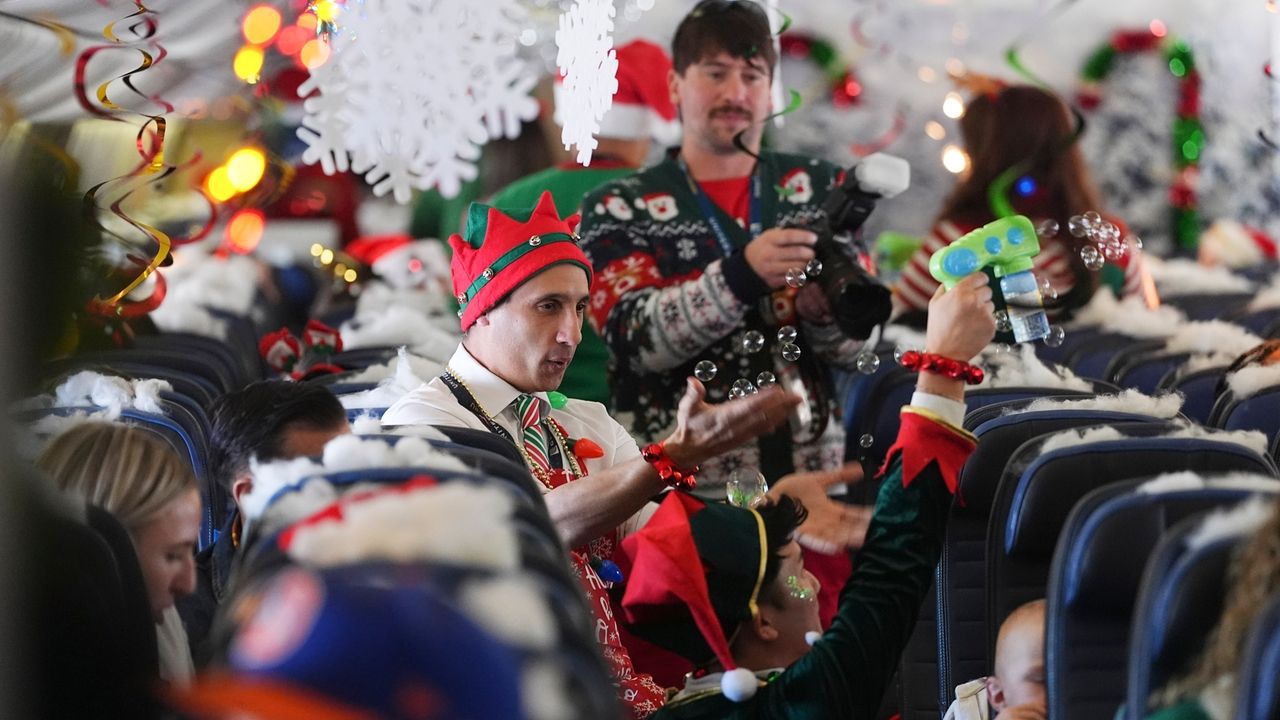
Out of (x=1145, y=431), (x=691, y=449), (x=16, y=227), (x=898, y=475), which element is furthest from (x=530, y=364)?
(x=16, y=227)

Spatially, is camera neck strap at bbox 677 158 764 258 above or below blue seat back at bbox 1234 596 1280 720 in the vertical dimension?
above

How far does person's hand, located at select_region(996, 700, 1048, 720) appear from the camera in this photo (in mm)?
2322

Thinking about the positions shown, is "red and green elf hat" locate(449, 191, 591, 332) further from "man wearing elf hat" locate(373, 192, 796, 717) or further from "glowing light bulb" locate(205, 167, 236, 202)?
"glowing light bulb" locate(205, 167, 236, 202)

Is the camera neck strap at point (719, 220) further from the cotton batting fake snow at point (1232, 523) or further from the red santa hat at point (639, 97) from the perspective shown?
the cotton batting fake snow at point (1232, 523)

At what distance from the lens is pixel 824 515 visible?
2686 millimetres

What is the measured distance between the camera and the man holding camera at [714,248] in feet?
11.2

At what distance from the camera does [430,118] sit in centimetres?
337

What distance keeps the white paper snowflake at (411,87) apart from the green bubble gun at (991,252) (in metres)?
1.12

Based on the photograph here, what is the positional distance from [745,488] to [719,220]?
0.99 metres

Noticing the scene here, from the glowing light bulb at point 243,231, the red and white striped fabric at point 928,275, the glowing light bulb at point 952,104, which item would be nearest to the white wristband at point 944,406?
the red and white striped fabric at point 928,275

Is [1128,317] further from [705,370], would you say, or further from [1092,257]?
[705,370]

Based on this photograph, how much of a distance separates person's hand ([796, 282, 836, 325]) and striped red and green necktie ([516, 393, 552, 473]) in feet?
2.58

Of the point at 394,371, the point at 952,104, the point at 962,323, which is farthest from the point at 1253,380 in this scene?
the point at 952,104

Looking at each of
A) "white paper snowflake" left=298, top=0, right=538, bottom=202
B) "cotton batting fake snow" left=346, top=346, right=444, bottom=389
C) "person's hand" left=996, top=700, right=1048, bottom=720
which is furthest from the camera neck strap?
"person's hand" left=996, top=700, right=1048, bottom=720
